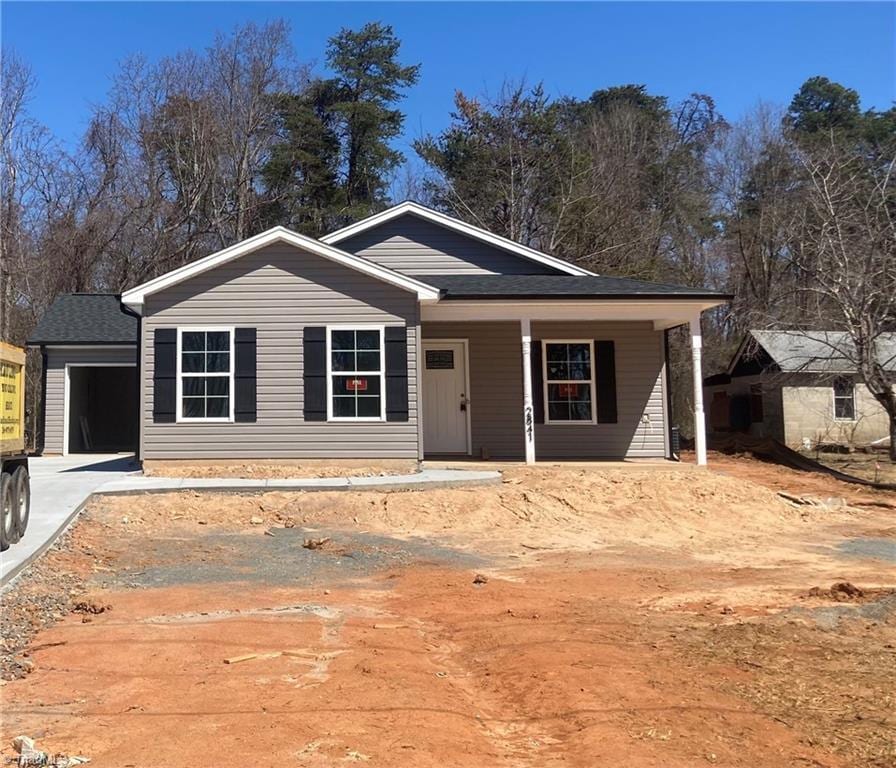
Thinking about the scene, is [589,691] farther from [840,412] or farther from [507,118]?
[507,118]

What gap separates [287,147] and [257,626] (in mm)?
28227

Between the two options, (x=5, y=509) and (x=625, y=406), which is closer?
(x=5, y=509)

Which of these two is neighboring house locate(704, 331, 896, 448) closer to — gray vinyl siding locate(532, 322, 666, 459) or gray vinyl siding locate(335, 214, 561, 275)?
gray vinyl siding locate(532, 322, 666, 459)

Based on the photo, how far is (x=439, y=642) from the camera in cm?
555

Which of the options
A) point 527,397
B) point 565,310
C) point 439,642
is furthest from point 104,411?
point 439,642

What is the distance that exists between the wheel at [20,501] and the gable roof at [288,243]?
5.04 m

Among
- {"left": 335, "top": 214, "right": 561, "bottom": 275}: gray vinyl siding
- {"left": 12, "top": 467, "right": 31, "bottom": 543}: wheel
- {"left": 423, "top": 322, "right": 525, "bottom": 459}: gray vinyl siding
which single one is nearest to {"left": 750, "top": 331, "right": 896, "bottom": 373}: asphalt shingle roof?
{"left": 335, "top": 214, "right": 561, "bottom": 275}: gray vinyl siding

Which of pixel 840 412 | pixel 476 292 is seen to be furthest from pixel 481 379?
pixel 840 412

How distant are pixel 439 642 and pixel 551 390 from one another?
10.3 meters

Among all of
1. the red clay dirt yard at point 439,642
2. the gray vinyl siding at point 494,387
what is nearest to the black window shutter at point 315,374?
the red clay dirt yard at point 439,642

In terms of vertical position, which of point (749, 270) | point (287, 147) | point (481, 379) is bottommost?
point (481, 379)

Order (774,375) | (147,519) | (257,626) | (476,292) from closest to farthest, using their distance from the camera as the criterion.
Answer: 1. (257,626)
2. (147,519)
3. (476,292)
4. (774,375)

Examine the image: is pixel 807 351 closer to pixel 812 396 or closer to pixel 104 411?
pixel 812 396

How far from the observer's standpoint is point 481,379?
1528 cm
